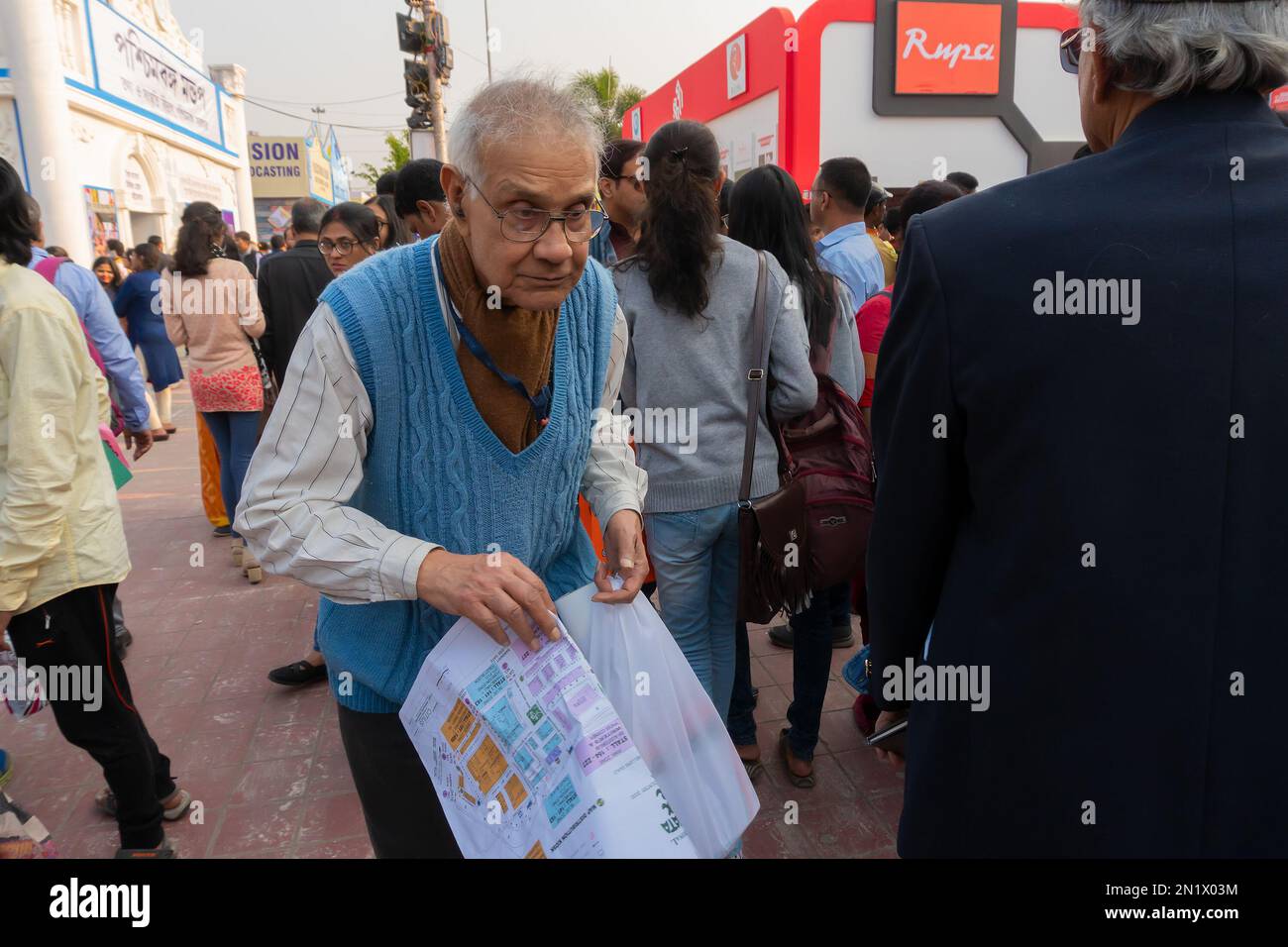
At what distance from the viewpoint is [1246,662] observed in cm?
105

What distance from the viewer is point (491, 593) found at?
1.27m

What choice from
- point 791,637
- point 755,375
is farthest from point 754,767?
point 755,375

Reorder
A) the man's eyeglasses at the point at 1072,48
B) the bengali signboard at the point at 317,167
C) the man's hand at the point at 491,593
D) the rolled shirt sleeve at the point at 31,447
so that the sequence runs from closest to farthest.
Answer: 1. the man's eyeglasses at the point at 1072,48
2. the man's hand at the point at 491,593
3. the rolled shirt sleeve at the point at 31,447
4. the bengali signboard at the point at 317,167

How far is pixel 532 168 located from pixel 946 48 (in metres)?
11.6

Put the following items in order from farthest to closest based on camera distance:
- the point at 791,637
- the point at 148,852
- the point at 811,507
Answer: the point at 791,637 < the point at 811,507 < the point at 148,852

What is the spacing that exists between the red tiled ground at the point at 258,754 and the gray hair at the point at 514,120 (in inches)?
84.3

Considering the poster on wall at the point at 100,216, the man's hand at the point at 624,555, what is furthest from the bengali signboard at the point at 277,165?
the man's hand at the point at 624,555

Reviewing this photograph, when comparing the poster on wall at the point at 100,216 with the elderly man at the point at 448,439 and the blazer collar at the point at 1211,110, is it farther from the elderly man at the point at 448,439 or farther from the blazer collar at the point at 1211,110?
the blazer collar at the point at 1211,110

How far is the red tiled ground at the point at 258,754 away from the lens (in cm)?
272

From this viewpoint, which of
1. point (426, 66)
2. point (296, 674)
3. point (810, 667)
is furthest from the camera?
point (426, 66)

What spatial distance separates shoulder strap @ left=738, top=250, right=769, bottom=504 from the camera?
2.57 metres

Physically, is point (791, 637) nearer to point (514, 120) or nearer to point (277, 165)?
point (514, 120)

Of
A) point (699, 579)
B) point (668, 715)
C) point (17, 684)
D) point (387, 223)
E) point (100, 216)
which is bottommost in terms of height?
point (17, 684)

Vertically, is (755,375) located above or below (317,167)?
below
